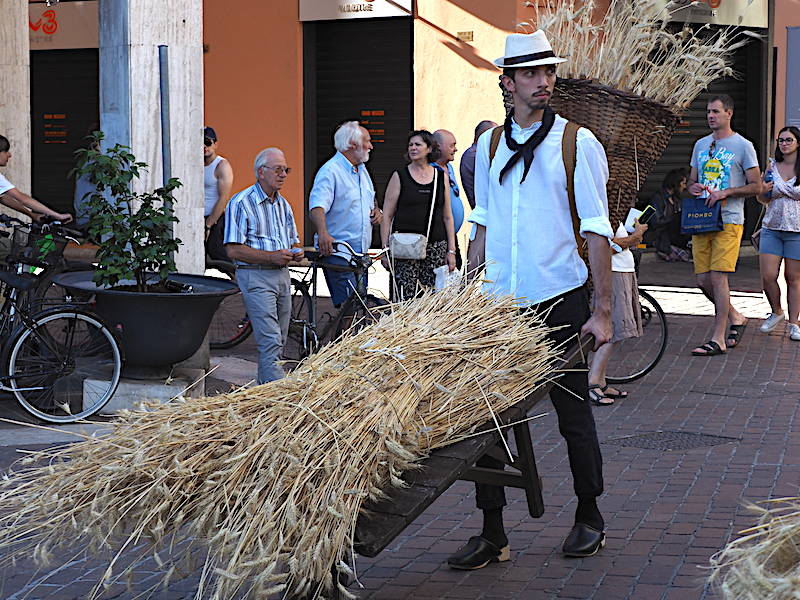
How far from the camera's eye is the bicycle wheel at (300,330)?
9.69m

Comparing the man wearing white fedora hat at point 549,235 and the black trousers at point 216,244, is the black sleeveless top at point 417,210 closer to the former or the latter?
the black trousers at point 216,244

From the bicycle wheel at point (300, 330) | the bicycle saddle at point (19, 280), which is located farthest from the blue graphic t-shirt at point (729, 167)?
the bicycle saddle at point (19, 280)

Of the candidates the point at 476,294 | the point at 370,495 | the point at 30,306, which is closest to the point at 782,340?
the point at 30,306

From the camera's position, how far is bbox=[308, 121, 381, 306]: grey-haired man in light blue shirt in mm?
9648

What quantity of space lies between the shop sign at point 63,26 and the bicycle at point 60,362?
14.0 metres

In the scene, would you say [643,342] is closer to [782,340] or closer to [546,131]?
[782,340]

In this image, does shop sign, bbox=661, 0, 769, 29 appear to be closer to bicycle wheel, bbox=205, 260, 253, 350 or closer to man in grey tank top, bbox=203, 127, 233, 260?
man in grey tank top, bbox=203, 127, 233, 260

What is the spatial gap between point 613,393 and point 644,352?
3.50 ft

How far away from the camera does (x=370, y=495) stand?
12.3 feet

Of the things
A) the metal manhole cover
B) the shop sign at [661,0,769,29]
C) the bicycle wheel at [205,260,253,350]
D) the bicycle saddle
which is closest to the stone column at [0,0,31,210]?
the bicycle wheel at [205,260,253,350]

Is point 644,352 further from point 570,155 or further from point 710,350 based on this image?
point 570,155

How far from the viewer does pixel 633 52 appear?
5777 mm

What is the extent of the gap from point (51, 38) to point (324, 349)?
18637 millimetres

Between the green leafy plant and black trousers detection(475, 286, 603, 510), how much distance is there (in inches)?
142
